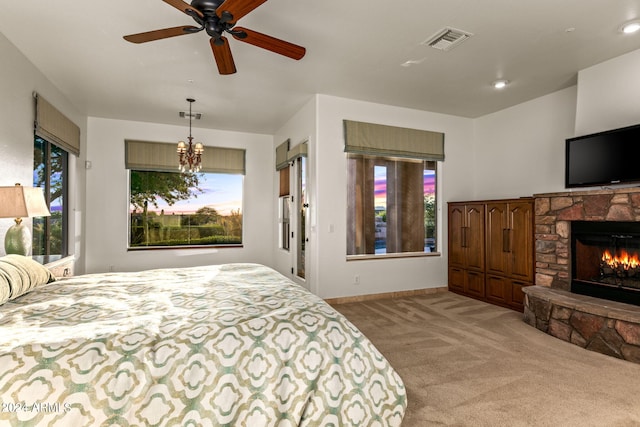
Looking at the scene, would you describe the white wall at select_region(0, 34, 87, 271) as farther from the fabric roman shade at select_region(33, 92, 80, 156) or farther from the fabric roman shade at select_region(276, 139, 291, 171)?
the fabric roman shade at select_region(276, 139, 291, 171)

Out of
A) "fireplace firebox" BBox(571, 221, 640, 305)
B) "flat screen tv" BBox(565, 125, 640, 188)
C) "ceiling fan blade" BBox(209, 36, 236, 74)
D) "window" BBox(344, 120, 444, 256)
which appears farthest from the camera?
"window" BBox(344, 120, 444, 256)

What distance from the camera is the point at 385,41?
3016 mm

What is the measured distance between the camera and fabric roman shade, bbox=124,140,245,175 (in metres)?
5.32

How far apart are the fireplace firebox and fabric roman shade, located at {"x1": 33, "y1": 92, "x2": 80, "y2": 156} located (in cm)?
573

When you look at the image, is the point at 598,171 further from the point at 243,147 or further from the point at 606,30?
the point at 243,147

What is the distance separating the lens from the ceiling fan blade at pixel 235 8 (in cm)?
183

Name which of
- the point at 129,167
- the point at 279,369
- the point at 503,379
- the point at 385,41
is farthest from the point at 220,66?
the point at 129,167

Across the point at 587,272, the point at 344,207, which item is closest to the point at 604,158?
the point at 587,272

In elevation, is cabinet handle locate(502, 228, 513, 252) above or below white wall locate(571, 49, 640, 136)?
below

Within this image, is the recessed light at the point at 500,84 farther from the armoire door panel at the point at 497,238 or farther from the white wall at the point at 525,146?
the armoire door panel at the point at 497,238

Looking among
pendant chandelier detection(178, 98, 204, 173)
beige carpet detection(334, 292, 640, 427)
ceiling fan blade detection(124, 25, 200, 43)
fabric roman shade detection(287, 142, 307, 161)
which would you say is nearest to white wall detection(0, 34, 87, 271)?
pendant chandelier detection(178, 98, 204, 173)

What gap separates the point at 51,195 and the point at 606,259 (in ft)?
21.0

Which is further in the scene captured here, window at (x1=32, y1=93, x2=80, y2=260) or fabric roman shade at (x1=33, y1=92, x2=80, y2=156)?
window at (x1=32, y1=93, x2=80, y2=260)

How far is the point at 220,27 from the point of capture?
206cm
